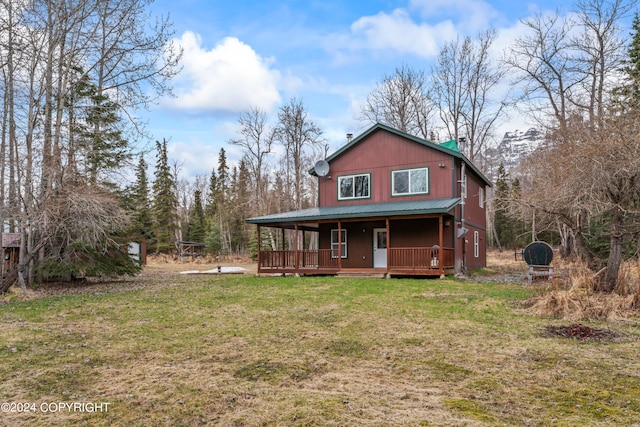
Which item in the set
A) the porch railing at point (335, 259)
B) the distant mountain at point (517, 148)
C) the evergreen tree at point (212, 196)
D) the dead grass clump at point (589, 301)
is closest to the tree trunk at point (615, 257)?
the dead grass clump at point (589, 301)

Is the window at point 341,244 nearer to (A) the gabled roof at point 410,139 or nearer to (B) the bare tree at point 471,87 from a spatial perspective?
(A) the gabled roof at point 410,139

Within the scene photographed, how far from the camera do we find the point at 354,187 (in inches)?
761

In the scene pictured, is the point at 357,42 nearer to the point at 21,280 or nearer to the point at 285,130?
the point at 21,280

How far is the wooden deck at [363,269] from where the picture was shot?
16.0 metres

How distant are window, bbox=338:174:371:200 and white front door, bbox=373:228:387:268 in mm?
1703

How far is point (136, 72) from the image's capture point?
15461 mm

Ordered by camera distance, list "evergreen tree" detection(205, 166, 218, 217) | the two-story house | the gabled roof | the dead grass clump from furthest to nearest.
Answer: "evergreen tree" detection(205, 166, 218, 217)
the gabled roof
the two-story house
the dead grass clump

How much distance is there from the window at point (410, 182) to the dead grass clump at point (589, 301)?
8761 mm

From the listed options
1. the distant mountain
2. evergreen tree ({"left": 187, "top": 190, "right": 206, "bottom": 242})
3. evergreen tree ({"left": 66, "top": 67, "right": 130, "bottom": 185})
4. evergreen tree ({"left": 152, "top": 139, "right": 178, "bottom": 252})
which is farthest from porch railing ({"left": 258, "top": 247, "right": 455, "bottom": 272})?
evergreen tree ({"left": 187, "top": 190, "right": 206, "bottom": 242})

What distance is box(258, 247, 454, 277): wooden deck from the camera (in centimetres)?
1598

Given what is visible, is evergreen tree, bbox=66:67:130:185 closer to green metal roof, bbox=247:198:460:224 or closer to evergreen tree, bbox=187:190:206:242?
green metal roof, bbox=247:198:460:224

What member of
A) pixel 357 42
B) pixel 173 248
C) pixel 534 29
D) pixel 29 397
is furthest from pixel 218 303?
pixel 173 248

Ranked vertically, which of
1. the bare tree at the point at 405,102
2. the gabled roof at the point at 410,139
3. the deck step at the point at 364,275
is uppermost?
the bare tree at the point at 405,102

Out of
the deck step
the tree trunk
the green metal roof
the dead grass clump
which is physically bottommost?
the deck step
